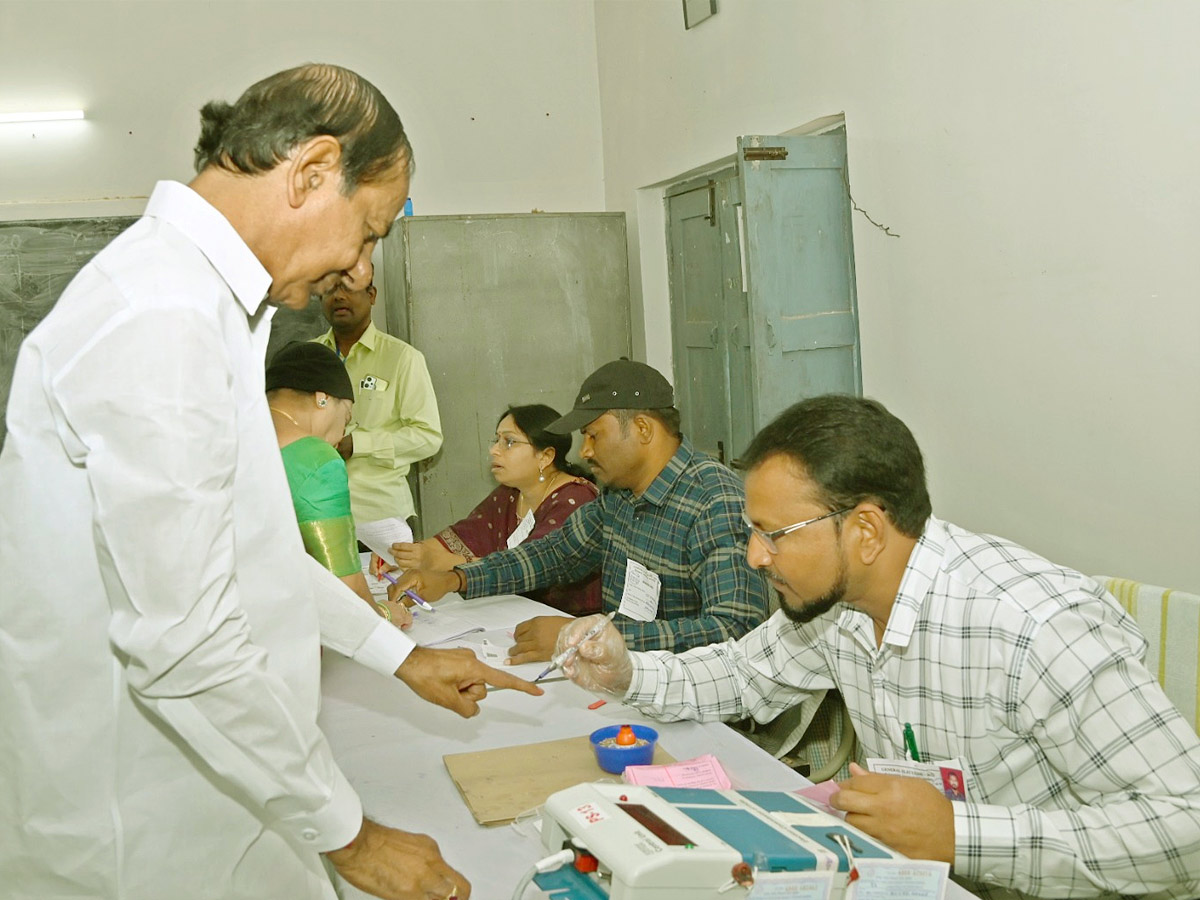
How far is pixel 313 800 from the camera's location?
3.41ft

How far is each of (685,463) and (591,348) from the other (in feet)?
9.13

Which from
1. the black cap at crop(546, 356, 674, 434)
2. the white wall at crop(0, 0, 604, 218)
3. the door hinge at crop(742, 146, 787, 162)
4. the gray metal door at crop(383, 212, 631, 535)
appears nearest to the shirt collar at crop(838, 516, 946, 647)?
the black cap at crop(546, 356, 674, 434)

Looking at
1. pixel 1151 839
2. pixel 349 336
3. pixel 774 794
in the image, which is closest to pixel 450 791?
pixel 774 794

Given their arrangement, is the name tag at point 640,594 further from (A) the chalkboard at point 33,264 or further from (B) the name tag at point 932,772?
(A) the chalkboard at point 33,264

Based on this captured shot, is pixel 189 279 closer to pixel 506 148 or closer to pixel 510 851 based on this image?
pixel 510 851

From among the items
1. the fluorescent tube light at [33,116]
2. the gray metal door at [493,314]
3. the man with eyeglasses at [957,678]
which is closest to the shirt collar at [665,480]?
the man with eyeglasses at [957,678]

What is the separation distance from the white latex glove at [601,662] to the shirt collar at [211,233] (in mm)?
992

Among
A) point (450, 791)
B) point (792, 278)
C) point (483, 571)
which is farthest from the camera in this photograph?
point (792, 278)

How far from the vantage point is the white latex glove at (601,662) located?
1868mm

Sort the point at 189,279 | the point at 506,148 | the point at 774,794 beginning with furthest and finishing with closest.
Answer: the point at 506,148 → the point at 774,794 → the point at 189,279

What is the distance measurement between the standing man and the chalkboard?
117cm

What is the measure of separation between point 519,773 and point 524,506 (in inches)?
77.1

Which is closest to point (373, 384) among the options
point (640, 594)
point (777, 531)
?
point (640, 594)

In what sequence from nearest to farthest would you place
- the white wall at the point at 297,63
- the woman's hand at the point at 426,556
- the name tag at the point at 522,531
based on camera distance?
the woman's hand at the point at 426,556
the name tag at the point at 522,531
the white wall at the point at 297,63
